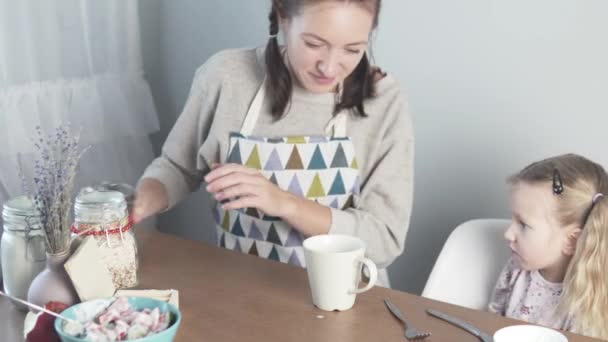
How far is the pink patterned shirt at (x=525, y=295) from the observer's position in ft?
4.11

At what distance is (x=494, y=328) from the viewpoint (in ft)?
3.08

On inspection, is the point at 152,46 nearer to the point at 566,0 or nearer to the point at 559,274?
the point at 566,0

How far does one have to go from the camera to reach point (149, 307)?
0.86 metres

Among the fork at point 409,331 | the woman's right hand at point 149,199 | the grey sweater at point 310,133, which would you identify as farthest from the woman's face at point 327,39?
the fork at point 409,331

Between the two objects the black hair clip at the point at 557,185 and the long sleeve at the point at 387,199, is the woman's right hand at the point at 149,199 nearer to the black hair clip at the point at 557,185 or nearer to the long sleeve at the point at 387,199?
the long sleeve at the point at 387,199

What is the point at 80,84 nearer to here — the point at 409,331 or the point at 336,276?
the point at 336,276

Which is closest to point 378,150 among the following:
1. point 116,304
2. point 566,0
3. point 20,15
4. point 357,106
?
point 357,106

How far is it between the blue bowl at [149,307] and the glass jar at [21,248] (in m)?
0.16

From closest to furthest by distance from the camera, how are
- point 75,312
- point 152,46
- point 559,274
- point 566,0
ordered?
point 75,312 < point 559,274 < point 566,0 < point 152,46

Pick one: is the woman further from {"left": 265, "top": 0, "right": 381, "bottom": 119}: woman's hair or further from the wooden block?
the wooden block

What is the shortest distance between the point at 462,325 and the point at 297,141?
0.51m

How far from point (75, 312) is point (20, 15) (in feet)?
2.87

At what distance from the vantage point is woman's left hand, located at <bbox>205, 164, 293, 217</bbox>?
109 centimetres

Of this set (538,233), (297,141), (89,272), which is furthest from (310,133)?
(89,272)
